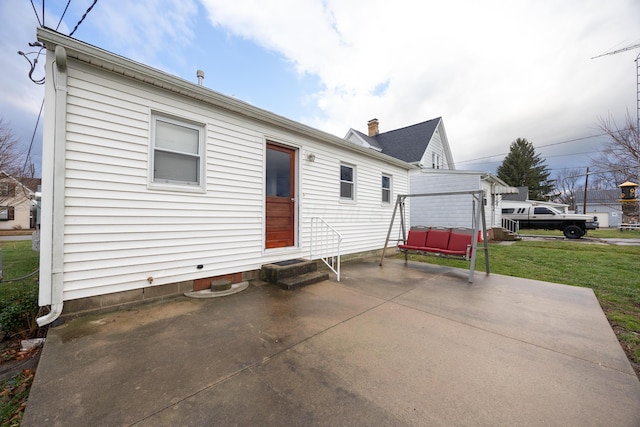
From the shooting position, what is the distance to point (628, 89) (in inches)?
349

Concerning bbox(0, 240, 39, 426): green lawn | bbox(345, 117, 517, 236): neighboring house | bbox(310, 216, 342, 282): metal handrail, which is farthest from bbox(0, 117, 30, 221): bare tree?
bbox(345, 117, 517, 236): neighboring house

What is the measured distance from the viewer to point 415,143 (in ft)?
45.9

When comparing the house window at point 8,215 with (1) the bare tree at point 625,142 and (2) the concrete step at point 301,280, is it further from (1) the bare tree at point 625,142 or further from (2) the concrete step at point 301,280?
(1) the bare tree at point 625,142

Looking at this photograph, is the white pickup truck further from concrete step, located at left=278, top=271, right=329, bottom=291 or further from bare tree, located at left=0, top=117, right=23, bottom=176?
bare tree, located at left=0, top=117, right=23, bottom=176

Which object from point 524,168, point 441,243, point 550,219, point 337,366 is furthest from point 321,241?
point 524,168

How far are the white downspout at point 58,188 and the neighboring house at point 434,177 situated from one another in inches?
379

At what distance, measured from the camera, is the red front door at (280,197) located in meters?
4.85

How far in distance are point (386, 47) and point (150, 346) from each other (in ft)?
31.3

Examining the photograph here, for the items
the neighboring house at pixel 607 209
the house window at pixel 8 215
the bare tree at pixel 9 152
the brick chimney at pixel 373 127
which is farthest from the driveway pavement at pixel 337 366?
the neighboring house at pixel 607 209

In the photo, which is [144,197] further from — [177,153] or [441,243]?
[441,243]

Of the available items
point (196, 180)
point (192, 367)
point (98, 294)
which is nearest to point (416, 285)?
point (192, 367)

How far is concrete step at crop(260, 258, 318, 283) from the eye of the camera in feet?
13.8

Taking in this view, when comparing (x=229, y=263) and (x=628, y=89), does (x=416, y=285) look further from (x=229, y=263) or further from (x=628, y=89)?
(x=628, y=89)

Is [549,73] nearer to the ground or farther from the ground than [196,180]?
farther from the ground
